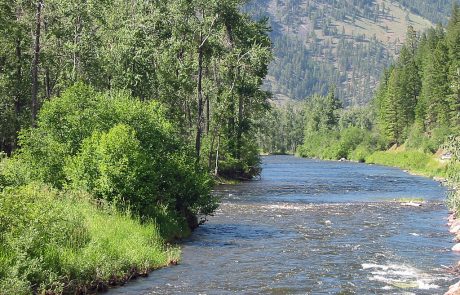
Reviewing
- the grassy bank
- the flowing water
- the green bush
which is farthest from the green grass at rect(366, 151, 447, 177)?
the grassy bank

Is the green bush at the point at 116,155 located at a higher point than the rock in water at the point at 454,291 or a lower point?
higher

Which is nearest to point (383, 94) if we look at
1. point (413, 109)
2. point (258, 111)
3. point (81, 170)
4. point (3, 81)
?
point (413, 109)

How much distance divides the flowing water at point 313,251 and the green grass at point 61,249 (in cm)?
95

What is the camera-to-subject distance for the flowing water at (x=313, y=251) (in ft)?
68.1

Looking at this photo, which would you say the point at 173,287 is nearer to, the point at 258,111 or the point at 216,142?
the point at 216,142

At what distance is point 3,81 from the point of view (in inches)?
1917

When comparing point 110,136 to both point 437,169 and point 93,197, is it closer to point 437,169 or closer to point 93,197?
point 93,197

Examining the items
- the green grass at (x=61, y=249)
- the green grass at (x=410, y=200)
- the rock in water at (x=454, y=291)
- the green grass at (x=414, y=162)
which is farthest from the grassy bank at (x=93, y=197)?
the green grass at (x=414, y=162)

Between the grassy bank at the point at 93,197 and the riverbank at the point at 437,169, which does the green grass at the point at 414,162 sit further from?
the grassy bank at the point at 93,197

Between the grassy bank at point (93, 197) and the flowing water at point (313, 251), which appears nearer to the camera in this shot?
the grassy bank at point (93, 197)

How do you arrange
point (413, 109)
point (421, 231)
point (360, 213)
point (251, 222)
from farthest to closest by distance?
point (413, 109) → point (360, 213) → point (251, 222) → point (421, 231)

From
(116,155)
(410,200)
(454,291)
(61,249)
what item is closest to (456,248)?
(454,291)

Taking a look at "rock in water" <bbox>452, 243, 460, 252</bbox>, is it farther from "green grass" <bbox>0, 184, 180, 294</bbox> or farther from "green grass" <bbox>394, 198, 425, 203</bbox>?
"green grass" <bbox>394, 198, 425, 203</bbox>

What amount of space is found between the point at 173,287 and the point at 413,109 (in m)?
128
